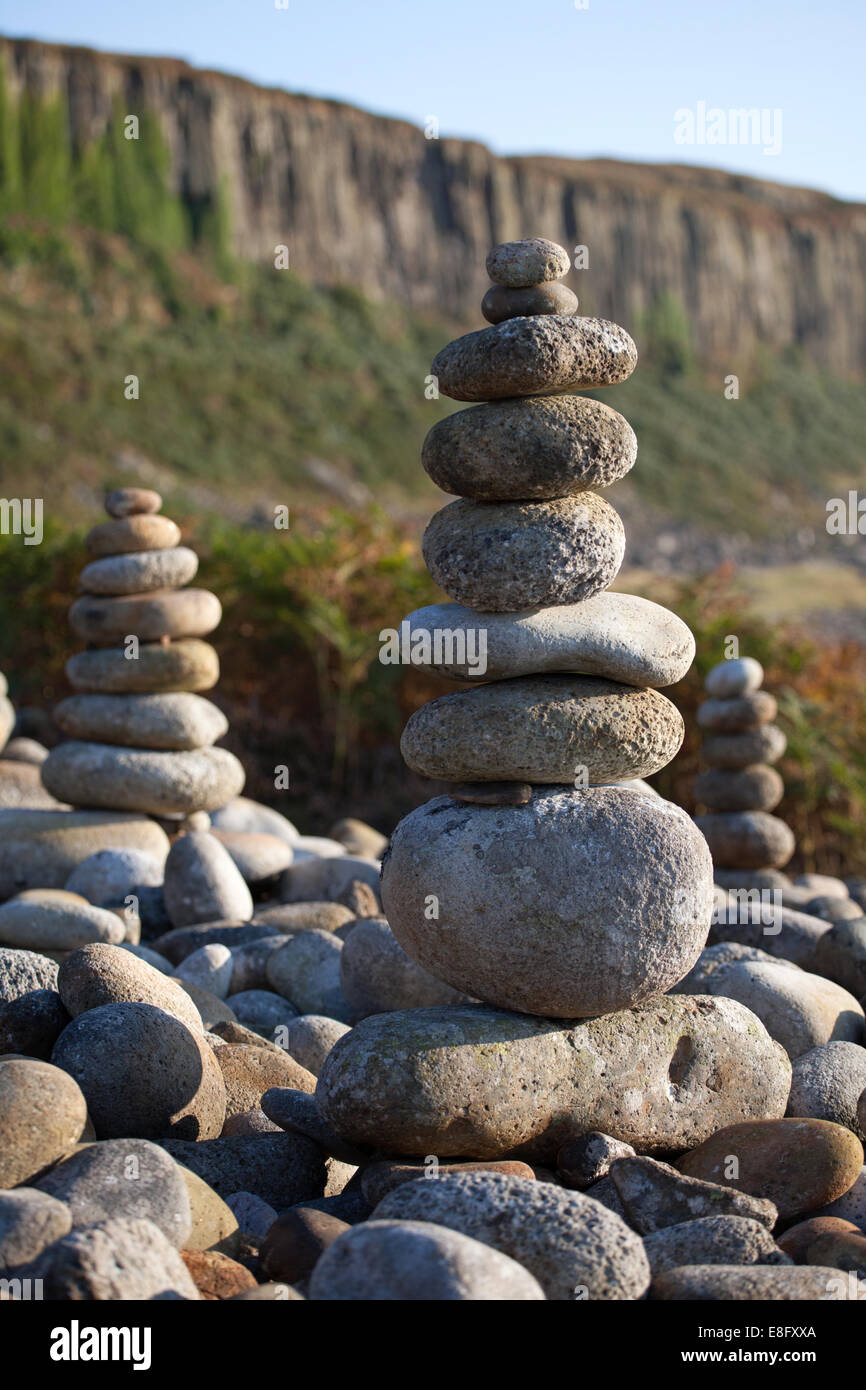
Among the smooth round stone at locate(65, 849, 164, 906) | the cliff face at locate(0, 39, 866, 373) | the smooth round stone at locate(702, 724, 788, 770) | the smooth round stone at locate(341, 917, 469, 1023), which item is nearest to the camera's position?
the smooth round stone at locate(341, 917, 469, 1023)

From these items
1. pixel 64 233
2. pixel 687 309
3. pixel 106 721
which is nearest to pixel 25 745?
pixel 106 721

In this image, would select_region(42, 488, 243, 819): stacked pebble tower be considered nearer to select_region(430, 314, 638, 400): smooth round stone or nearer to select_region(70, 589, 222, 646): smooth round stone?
select_region(70, 589, 222, 646): smooth round stone

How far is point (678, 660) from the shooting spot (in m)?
4.43

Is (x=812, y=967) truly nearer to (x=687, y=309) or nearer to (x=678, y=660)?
(x=678, y=660)

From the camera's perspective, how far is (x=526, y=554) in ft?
13.8

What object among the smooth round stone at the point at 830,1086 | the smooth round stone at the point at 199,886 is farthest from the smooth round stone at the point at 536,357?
the smooth round stone at the point at 199,886

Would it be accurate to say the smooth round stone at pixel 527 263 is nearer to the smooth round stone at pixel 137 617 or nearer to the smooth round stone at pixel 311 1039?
the smooth round stone at pixel 311 1039

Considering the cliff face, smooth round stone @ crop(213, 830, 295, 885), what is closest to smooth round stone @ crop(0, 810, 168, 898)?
smooth round stone @ crop(213, 830, 295, 885)

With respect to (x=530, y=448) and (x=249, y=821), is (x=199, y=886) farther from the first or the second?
(x=530, y=448)

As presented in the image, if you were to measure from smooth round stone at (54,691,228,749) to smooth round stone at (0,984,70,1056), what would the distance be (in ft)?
11.1

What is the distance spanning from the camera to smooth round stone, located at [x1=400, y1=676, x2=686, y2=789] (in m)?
4.21

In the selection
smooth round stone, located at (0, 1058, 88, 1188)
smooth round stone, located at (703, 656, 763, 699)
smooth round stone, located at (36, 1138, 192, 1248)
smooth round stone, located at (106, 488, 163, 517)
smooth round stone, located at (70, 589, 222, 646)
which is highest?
smooth round stone, located at (106, 488, 163, 517)

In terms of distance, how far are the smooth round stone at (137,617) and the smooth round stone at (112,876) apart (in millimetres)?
1452

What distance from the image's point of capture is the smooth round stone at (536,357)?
4.24m
